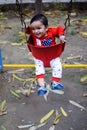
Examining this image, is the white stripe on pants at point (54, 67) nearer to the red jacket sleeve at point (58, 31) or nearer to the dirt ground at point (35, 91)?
the red jacket sleeve at point (58, 31)

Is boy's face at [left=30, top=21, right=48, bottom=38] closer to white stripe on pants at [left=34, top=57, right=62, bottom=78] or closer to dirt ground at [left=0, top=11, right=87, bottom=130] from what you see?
white stripe on pants at [left=34, top=57, right=62, bottom=78]

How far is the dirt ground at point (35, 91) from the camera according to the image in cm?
387

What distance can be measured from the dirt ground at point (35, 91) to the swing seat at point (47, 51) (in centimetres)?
69

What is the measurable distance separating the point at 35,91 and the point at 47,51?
3.57ft

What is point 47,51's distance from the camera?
3.43 meters

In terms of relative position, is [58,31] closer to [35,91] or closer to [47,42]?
[47,42]

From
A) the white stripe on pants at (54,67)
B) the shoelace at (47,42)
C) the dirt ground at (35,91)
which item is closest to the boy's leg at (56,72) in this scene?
the white stripe on pants at (54,67)

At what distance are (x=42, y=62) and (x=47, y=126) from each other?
0.65m

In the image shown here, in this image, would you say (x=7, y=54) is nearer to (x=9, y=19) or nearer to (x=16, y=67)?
(x=16, y=67)

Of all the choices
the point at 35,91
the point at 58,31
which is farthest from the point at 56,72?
the point at 35,91

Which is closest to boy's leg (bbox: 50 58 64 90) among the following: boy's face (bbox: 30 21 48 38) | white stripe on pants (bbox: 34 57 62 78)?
white stripe on pants (bbox: 34 57 62 78)

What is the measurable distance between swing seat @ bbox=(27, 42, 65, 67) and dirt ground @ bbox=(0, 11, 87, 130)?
2.28 ft

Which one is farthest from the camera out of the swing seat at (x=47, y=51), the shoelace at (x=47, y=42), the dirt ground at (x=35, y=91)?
the dirt ground at (x=35, y=91)

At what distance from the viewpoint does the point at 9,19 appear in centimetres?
696
